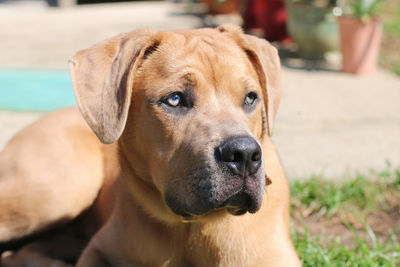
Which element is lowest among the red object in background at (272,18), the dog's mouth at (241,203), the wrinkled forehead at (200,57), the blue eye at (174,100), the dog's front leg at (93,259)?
the red object in background at (272,18)

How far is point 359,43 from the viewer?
27.3 ft

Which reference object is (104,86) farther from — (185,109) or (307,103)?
(307,103)

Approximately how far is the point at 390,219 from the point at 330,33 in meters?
5.38

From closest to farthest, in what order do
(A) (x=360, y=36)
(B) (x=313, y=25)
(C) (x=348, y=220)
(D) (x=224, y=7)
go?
(C) (x=348, y=220), (A) (x=360, y=36), (B) (x=313, y=25), (D) (x=224, y=7)

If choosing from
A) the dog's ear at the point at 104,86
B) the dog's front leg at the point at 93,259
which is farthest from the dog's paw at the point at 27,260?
the dog's ear at the point at 104,86

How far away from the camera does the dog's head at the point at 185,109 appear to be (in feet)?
8.48

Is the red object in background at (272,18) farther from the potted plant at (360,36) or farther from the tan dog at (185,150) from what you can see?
the tan dog at (185,150)

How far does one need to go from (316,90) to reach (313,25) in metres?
1.68

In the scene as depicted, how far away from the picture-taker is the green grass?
354 cm

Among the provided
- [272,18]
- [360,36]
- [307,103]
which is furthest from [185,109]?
[272,18]

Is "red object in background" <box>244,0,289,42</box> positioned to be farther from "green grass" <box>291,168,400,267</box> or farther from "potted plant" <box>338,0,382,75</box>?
"green grass" <box>291,168,400,267</box>

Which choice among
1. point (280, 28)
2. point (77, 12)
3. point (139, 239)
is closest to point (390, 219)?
point (139, 239)

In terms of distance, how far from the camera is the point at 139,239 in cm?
311

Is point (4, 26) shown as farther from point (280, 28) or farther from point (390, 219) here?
point (390, 219)
